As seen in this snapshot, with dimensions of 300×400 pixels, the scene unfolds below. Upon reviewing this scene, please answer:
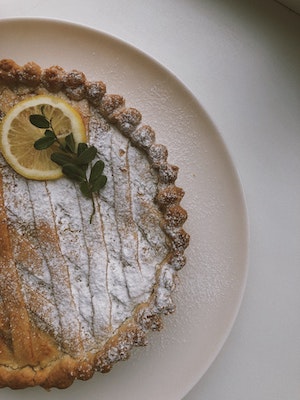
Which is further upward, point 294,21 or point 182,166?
point 294,21

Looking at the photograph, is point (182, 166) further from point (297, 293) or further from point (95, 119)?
point (297, 293)

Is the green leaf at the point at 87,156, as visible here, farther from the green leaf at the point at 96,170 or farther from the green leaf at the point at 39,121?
the green leaf at the point at 39,121

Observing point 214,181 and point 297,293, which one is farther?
point 297,293

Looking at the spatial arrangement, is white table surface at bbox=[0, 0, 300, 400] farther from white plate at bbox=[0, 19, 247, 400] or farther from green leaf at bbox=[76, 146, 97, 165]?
green leaf at bbox=[76, 146, 97, 165]

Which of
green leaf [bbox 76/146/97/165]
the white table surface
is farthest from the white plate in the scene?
green leaf [bbox 76/146/97/165]

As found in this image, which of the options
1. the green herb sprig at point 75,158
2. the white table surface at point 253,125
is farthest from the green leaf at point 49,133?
the white table surface at point 253,125

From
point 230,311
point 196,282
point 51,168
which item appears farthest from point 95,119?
point 230,311

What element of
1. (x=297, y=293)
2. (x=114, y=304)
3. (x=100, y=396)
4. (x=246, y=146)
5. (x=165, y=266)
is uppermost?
(x=246, y=146)

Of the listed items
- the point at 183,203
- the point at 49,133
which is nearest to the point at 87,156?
the point at 49,133
